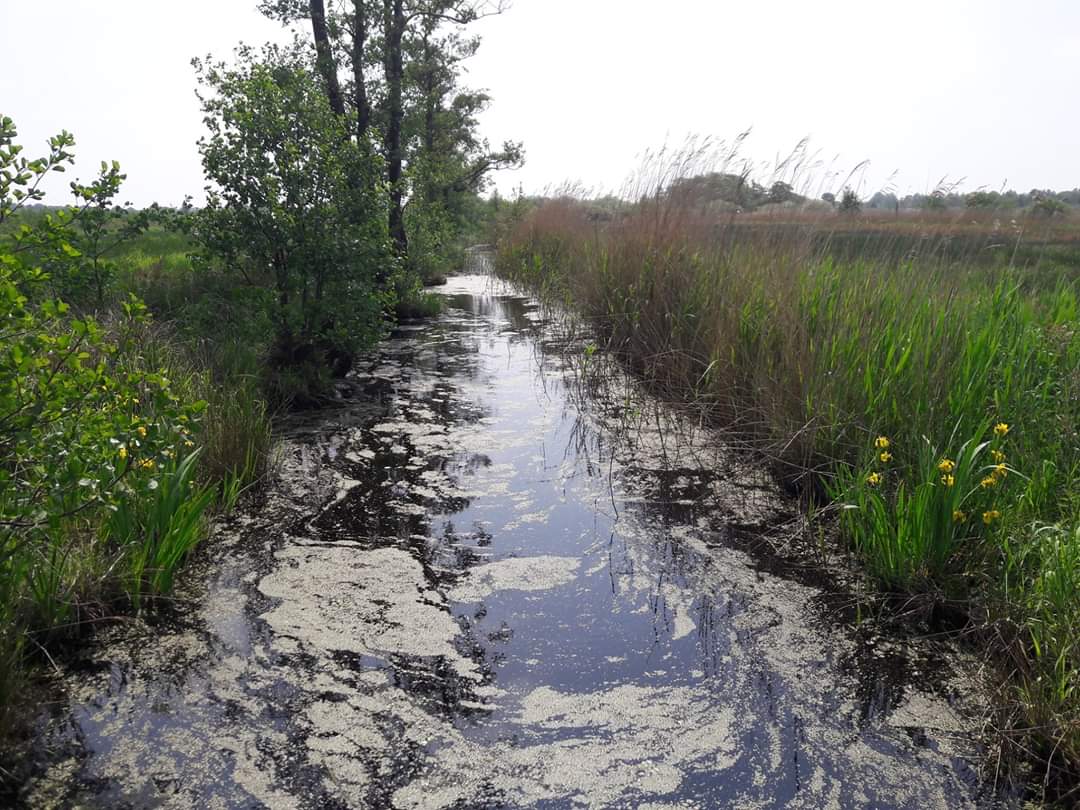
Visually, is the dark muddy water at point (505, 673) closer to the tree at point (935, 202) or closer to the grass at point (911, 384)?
the grass at point (911, 384)

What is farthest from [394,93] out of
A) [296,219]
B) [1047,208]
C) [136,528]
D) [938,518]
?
[938,518]

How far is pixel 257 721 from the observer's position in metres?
2.12

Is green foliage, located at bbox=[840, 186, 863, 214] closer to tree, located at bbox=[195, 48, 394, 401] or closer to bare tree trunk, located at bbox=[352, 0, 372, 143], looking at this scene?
tree, located at bbox=[195, 48, 394, 401]

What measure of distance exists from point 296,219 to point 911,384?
4220mm

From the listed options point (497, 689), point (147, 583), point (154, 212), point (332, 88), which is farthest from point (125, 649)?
point (332, 88)

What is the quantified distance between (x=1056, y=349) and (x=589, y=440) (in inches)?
98.7

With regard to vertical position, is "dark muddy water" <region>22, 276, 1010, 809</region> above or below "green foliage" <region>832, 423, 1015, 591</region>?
below

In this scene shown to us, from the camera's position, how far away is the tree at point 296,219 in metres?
5.48

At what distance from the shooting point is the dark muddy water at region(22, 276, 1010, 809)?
6.29 ft

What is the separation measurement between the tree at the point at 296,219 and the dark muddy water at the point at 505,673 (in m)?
1.94

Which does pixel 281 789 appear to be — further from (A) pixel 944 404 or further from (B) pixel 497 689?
(A) pixel 944 404

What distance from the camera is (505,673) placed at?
240 centimetres

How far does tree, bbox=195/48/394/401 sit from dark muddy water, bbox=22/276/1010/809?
76.3 inches

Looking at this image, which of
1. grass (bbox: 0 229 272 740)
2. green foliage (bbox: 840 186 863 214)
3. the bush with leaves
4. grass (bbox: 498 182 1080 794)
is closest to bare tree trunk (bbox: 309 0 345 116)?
grass (bbox: 498 182 1080 794)
